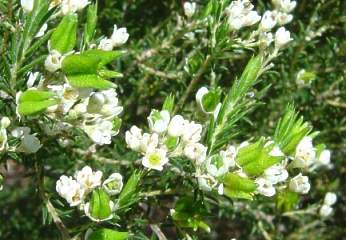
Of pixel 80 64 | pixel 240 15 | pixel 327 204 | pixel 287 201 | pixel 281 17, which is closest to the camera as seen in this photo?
pixel 80 64

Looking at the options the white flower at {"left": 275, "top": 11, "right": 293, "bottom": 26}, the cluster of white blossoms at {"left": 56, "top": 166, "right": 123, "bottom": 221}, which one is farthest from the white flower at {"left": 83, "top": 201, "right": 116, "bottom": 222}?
the white flower at {"left": 275, "top": 11, "right": 293, "bottom": 26}

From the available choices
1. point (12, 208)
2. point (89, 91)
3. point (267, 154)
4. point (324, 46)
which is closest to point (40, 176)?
point (89, 91)

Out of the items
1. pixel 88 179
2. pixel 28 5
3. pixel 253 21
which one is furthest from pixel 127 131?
pixel 253 21

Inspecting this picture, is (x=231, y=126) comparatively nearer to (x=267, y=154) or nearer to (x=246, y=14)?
(x=267, y=154)

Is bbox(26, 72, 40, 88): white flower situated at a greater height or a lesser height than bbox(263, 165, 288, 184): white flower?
greater

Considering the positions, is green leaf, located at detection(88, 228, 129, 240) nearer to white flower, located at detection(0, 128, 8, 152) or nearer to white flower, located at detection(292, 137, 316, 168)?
white flower, located at detection(0, 128, 8, 152)

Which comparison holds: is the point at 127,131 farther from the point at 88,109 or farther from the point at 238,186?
the point at 238,186
